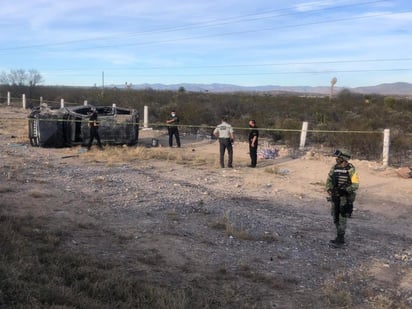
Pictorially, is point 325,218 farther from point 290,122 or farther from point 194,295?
point 290,122

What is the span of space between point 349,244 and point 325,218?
1.82 meters

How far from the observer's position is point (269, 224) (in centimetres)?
920

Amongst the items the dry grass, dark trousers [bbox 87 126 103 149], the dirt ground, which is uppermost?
dark trousers [bbox 87 126 103 149]

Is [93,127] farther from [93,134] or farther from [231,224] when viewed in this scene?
[231,224]

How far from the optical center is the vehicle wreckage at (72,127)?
18984 mm

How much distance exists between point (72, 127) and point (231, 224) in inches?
471

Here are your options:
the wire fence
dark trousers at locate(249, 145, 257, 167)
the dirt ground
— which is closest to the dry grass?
the dirt ground

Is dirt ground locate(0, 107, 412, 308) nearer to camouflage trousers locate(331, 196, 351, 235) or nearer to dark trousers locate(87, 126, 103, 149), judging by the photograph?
camouflage trousers locate(331, 196, 351, 235)

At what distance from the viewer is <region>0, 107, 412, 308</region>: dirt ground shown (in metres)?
6.26

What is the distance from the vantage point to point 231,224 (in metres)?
8.73

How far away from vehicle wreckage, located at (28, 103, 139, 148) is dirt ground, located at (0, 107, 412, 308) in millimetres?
2716

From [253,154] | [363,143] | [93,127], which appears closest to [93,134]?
[93,127]

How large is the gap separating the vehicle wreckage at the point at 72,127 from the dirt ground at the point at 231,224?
2.72 meters

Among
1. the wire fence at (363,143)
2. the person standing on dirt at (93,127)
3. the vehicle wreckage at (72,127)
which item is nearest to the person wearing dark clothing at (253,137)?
the wire fence at (363,143)
